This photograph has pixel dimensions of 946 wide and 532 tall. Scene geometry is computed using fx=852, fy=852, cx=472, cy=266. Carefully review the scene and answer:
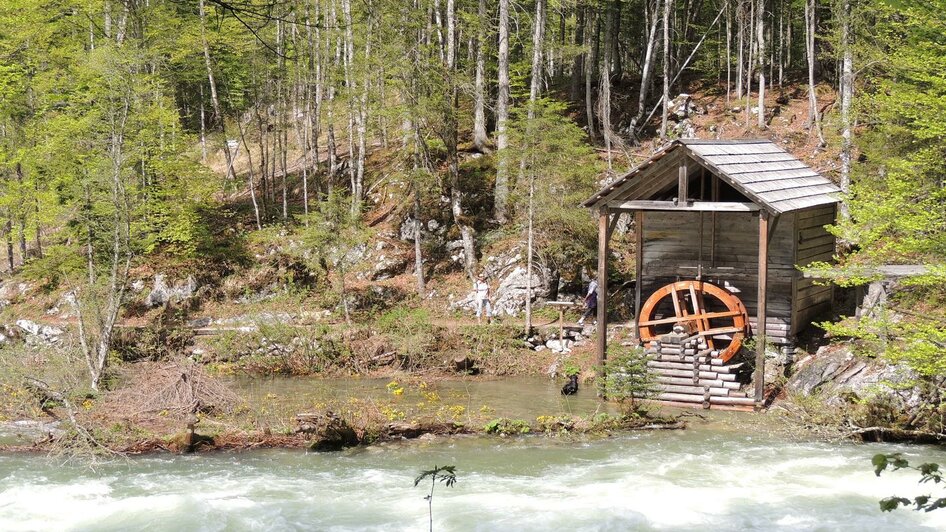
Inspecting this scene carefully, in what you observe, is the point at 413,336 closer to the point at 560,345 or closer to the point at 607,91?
the point at 560,345

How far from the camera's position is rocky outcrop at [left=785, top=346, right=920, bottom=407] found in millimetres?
14000

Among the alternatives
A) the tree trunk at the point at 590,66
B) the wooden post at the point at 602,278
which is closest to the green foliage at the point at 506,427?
the wooden post at the point at 602,278

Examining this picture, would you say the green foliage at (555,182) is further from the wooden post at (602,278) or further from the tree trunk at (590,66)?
the tree trunk at (590,66)

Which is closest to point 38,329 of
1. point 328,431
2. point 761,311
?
point 328,431

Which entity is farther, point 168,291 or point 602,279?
point 168,291

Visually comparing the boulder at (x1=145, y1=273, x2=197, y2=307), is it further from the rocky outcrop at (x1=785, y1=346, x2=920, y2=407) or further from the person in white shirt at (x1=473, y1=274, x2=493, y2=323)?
the rocky outcrop at (x1=785, y1=346, x2=920, y2=407)

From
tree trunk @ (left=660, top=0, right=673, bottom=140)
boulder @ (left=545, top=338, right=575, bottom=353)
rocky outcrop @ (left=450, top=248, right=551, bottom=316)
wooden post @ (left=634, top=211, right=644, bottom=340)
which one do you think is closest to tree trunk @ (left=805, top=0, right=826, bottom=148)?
tree trunk @ (left=660, top=0, right=673, bottom=140)

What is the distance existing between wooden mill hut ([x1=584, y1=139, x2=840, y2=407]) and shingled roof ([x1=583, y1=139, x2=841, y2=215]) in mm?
32

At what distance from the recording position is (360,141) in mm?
26141

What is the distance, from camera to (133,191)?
59.7 feet

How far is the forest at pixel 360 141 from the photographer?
19.5 m

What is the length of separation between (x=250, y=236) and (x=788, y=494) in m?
20.1

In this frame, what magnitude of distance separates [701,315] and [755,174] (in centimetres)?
308

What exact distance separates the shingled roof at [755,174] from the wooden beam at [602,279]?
0.41m
